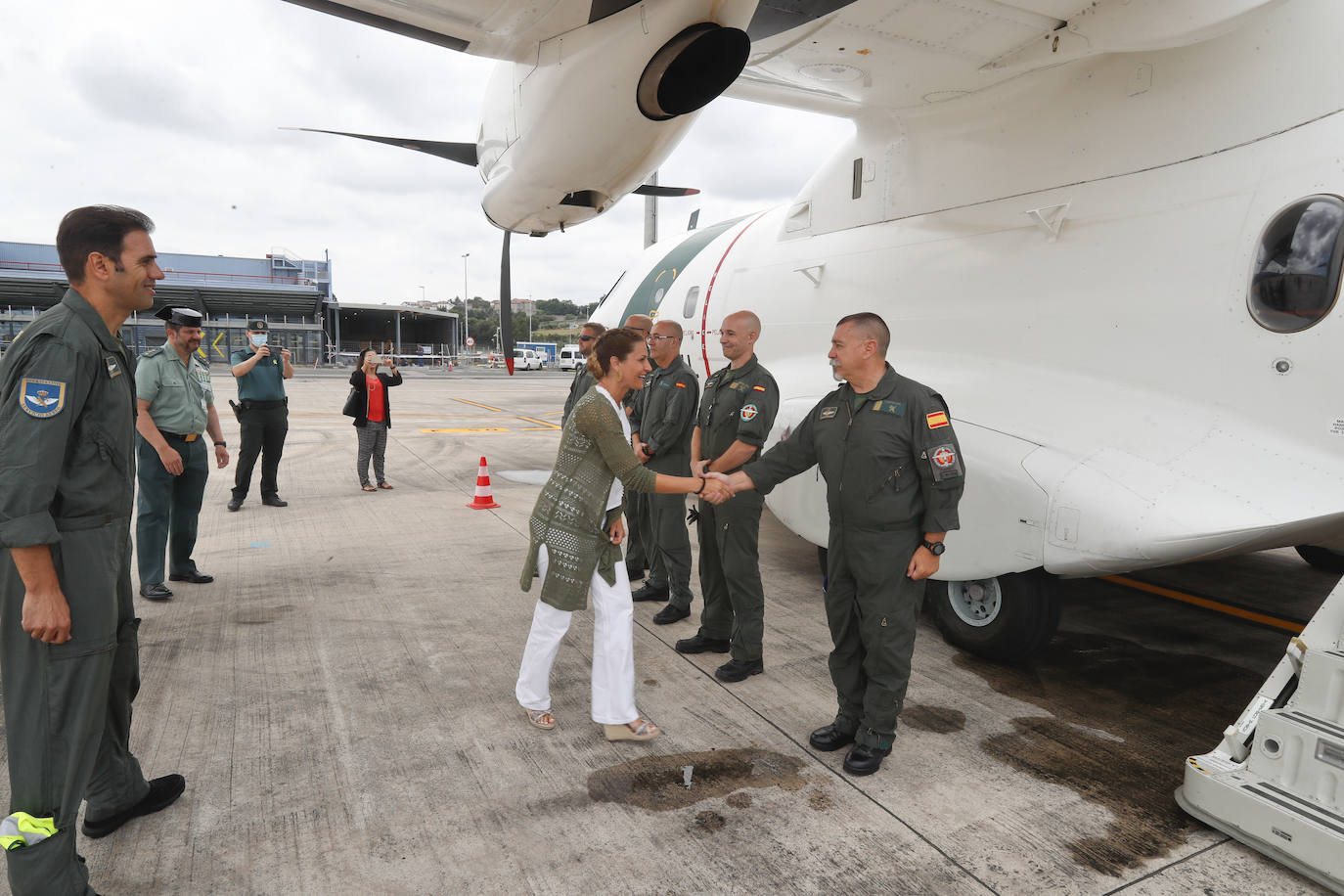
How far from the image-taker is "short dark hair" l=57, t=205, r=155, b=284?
225 centimetres

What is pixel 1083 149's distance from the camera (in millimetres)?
4348

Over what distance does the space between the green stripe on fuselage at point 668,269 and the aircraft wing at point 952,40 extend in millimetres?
3282

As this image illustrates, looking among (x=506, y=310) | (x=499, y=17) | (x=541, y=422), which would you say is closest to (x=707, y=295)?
(x=506, y=310)

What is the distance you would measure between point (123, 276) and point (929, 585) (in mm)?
4246

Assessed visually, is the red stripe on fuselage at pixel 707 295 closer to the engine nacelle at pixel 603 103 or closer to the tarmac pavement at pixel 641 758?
the engine nacelle at pixel 603 103

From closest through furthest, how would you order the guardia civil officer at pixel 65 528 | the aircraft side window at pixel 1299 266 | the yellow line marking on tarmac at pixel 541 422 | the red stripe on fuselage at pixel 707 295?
the guardia civil officer at pixel 65 528 → the aircraft side window at pixel 1299 266 → the red stripe on fuselage at pixel 707 295 → the yellow line marking on tarmac at pixel 541 422

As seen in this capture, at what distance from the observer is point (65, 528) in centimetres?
220

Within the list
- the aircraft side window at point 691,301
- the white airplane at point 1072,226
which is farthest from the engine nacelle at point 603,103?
the aircraft side window at point 691,301

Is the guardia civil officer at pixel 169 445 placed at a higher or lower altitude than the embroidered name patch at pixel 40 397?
lower

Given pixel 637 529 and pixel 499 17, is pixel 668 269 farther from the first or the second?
pixel 499 17

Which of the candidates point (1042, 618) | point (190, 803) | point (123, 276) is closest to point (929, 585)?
point (1042, 618)

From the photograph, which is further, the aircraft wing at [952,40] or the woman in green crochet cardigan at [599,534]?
the aircraft wing at [952,40]

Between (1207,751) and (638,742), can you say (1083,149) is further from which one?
(638,742)

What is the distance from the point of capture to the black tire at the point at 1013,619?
4.14m
